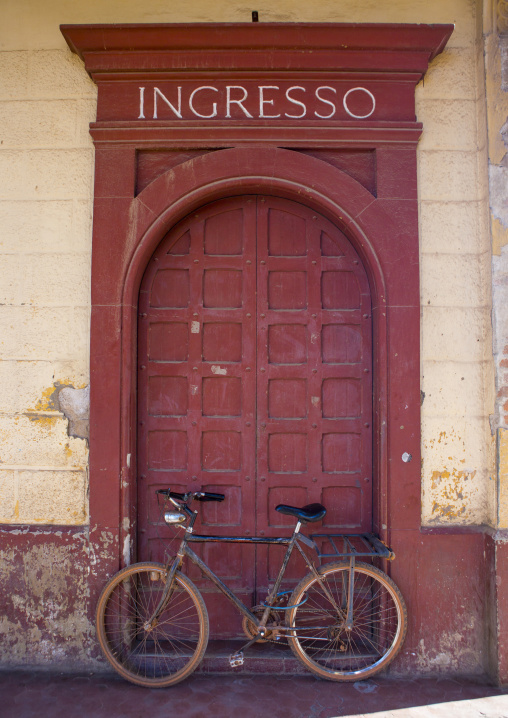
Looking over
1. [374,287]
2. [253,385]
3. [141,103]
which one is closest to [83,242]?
[141,103]

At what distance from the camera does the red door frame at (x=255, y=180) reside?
11.5ft

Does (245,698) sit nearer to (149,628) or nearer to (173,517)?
(149,628)

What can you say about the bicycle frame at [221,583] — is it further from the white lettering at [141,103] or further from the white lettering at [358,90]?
the white lettering at [358,90]

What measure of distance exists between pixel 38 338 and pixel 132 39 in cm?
216

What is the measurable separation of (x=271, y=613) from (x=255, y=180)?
2.92 metres

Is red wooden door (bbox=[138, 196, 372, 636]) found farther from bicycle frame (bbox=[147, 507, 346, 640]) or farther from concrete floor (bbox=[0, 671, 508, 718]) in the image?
concrete floor (bbox=[0, 671, 508, 718])

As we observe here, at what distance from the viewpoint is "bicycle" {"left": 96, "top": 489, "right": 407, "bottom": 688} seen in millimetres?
3240

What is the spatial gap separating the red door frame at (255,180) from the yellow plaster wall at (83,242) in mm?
138

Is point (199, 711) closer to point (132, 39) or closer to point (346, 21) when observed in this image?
point (132, 39)

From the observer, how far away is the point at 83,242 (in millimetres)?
3631

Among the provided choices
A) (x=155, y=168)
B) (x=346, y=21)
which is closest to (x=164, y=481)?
(x=155, y=168)

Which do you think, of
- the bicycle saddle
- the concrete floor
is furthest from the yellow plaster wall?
the concrete floor

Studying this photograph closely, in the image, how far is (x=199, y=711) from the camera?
301cm

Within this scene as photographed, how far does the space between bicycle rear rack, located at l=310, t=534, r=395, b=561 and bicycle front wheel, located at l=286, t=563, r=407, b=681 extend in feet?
0.33
